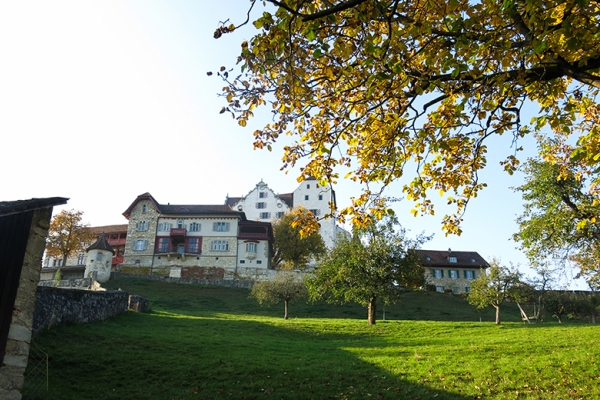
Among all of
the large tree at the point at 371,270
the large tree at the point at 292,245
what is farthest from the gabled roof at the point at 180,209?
the large tree at the point at 371,270

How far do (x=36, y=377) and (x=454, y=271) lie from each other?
68.3 meters

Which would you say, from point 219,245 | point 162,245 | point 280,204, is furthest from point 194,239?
point 280,204

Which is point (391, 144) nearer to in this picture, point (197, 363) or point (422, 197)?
point (422, 197)

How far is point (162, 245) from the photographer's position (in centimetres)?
6456

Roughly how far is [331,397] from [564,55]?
30.6ft

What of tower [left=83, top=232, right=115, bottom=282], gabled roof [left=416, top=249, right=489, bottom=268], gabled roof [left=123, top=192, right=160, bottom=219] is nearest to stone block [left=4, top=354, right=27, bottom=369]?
tower [left=83, top=232, right=115, bottom=282]

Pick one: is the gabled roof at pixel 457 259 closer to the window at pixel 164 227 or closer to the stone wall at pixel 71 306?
the window at pixel 164 227

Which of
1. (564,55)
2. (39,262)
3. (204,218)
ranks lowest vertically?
(39,262)

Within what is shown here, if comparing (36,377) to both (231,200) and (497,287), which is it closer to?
(497,287)

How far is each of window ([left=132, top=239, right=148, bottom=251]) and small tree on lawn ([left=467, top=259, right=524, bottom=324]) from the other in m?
47.3

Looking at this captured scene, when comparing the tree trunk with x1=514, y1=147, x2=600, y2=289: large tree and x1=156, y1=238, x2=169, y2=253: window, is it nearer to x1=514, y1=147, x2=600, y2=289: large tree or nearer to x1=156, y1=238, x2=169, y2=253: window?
x1=514, y1=147, x2=600, y2=289: large tree

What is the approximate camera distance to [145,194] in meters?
66.8

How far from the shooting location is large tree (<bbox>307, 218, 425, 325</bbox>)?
2933cm

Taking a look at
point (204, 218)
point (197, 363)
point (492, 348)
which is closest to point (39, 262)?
point (197, 363)
